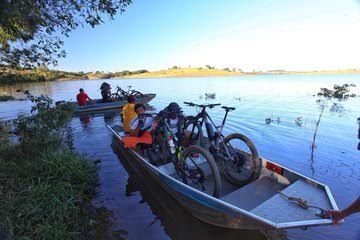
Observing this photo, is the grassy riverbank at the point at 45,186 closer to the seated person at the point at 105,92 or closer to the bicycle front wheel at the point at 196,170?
the bicycle front wheel at the point at 196,170

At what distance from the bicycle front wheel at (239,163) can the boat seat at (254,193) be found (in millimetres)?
296

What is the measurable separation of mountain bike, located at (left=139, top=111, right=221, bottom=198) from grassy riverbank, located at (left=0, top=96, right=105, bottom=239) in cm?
196

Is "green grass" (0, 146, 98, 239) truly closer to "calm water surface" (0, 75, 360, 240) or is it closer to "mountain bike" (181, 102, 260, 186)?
"calm water surface" (0, 75, 360, 240)

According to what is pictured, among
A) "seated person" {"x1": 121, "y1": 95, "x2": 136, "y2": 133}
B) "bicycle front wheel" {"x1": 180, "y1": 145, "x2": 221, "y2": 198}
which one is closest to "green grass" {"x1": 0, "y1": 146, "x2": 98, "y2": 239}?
"bicycle front wheel" {"x1": 180, "y1": 145, "x2": 221, "y2": 198}

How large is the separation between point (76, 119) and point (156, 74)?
92386 mm

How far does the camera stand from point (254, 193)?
4.76m

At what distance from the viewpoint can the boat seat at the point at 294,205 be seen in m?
3.63

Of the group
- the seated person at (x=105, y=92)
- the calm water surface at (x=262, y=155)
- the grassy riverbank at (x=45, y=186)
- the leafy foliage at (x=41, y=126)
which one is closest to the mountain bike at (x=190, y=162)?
the calm water surface at (x=262, y=155)

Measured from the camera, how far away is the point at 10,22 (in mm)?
6621

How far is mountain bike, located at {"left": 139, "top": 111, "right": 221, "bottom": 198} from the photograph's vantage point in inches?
182

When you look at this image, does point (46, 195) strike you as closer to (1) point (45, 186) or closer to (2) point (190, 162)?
(1) point (45, 186)

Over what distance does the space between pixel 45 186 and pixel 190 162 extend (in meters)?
2.83

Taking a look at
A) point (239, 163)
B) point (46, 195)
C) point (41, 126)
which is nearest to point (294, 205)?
point (239, 163)

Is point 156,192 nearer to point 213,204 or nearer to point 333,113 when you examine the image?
point 213,204
